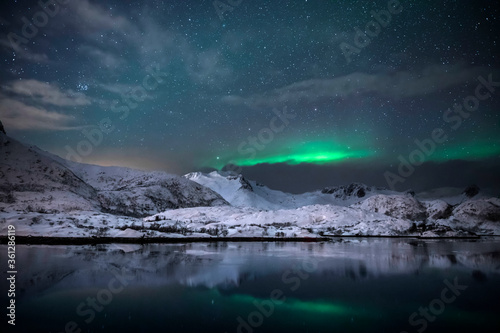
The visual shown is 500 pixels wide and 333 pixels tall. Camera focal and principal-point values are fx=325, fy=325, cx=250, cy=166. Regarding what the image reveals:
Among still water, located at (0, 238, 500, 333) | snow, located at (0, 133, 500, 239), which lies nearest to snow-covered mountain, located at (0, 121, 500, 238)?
snow, located at (0, 133, 500, 239)

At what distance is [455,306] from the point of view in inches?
421

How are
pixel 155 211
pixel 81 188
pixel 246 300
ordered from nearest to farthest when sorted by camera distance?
1. pixel 246 300
2. pixel 81 188
3. pixel 155 211

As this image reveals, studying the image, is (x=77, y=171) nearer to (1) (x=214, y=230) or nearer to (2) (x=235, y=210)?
(2) (x=235, y=210)

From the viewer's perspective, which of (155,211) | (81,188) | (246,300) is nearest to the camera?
(246,300)

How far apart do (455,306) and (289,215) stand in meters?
74.9

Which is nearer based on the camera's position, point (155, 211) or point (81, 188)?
point (81, 188)

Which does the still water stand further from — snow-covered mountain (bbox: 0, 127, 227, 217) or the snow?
snow-covered mountain (bbox: 0, 127, 227, 217)

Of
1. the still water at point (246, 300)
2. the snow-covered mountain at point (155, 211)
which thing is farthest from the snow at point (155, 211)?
the still water at point (246, 300)

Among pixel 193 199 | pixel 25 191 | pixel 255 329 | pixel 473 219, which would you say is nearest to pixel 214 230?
pixel 255 329

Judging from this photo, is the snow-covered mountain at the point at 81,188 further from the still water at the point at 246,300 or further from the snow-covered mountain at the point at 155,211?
the still water at the point at 246,300

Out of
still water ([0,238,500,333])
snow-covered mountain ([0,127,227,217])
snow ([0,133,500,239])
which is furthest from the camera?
snow-covered mountain ([0,127,227,217])

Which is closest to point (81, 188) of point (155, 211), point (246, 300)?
point (155, 211)

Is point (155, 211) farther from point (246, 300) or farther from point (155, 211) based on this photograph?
point (246, 300)

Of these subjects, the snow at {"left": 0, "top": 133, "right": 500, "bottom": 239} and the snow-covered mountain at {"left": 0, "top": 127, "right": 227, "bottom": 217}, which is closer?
the snow at {"left": 0, "top": 133, "right": 500, "bottom": 239}
